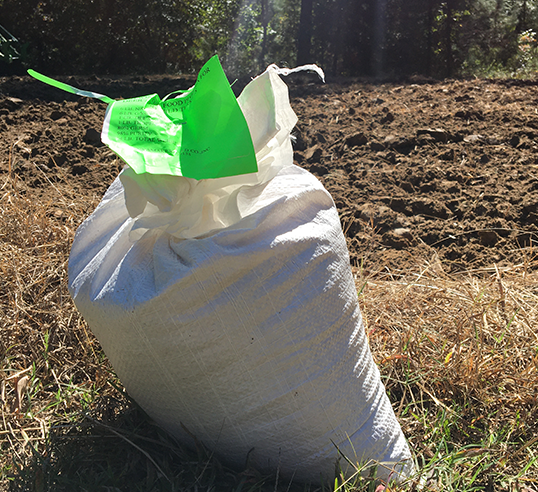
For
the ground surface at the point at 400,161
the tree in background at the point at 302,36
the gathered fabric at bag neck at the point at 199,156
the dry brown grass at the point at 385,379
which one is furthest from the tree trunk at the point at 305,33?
the gathered fabric at bag neck at the point at 199,156

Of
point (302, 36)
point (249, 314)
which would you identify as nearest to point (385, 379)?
point (249, 314)

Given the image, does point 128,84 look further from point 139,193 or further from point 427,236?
point 139,193

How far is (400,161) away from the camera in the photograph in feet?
10.1

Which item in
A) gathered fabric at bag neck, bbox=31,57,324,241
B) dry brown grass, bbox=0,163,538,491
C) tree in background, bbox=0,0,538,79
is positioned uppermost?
tree in background, bbox=0,0,538,79

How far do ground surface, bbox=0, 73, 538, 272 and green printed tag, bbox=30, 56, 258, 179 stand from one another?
4.47 feet

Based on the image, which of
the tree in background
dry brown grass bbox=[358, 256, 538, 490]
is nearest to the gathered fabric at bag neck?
dry brown grass bbox=[358, 256, 538, 490]

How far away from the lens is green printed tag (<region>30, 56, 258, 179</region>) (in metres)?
0.99

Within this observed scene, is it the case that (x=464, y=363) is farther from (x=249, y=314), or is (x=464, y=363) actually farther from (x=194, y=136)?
(x=194, y=136)

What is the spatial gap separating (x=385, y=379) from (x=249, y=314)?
67 centimetres

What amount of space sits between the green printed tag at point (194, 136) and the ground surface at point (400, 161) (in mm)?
1362

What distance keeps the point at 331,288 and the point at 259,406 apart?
291 millimetres

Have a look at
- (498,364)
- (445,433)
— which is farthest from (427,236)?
(445,433)

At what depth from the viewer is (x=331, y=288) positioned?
1.13m

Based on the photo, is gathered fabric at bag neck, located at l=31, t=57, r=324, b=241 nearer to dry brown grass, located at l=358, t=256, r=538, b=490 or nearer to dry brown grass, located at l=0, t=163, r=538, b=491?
dry brown grass, located at l=0, t=163, r=538, b=491
